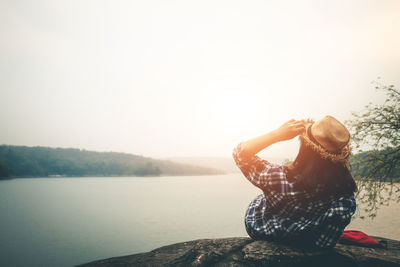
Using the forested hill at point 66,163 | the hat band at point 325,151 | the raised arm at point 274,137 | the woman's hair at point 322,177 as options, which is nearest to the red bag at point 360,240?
the woman's hair at point 322,177

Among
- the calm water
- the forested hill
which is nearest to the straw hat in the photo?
the calm water

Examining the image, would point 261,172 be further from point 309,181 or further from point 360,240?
point 360,240

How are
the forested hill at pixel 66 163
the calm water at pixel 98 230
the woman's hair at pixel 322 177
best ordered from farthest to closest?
1. the forested hill at pixel 66 163
2. the calm water at pixel 98 230
3. the woman's hair at pixel 322 177

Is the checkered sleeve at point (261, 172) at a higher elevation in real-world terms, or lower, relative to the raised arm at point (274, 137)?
lower

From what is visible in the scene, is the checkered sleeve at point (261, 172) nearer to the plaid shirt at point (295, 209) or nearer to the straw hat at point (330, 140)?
the plaid shirt at point (295, 209)

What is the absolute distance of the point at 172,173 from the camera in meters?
142

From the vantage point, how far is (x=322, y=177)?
2.19m

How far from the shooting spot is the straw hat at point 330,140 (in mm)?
2072

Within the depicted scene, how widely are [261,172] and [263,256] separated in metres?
0.95

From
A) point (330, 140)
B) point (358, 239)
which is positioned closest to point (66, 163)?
point (358, 239)

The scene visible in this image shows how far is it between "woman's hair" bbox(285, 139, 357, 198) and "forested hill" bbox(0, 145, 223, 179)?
99.8 meters

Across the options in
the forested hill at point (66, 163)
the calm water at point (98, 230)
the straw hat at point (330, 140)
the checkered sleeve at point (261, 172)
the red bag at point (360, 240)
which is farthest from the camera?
the forested hill at point (66, 163)

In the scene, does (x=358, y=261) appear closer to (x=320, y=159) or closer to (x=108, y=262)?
(x=320, y=159)

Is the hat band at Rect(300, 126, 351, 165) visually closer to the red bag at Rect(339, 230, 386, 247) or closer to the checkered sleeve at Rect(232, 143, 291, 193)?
the checkered sleeve at Rect(232, 143, 291, 193)
